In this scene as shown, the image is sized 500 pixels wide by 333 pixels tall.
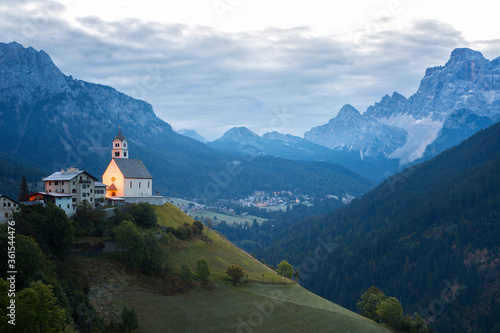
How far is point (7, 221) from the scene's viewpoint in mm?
72375

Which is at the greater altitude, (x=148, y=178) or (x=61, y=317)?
(x=148, y=178)

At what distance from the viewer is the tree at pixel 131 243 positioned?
78875 millimetres

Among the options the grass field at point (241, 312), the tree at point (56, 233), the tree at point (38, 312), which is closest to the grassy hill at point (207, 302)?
the grass field at point (241, 312)

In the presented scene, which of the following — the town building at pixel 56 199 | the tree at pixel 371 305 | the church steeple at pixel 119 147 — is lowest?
the tree at pixel 371 305

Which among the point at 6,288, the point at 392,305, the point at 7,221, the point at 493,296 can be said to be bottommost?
the point at 493,296

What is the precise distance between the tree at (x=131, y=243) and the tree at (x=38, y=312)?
27.2 metres

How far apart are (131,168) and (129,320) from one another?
52554mm

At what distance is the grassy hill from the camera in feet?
227

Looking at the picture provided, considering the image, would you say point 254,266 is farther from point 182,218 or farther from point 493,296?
point 493,296

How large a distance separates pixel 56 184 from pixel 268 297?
47049 mm

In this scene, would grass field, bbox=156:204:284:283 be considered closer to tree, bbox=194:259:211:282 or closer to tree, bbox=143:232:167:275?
tree, bbox=194:259:211:282

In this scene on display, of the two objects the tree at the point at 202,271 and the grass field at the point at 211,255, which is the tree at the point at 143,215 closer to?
the grass field at the point at 211,255

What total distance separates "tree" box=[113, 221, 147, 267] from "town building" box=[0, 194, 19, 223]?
1674 centimetres

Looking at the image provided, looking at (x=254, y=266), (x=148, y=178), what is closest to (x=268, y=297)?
(x=254, y=266)
